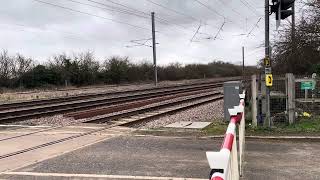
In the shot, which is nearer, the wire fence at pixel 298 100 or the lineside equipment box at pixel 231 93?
the wire fence at pixel 298 100

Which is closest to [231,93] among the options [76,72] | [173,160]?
[173,160]

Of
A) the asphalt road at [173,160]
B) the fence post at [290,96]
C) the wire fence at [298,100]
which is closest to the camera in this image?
the asphalt road at [173,160]

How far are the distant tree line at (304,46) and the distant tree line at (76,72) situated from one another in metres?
26.9

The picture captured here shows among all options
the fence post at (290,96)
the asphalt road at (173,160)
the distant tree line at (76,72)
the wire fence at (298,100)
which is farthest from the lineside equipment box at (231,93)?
the distant tree line at (76,72)

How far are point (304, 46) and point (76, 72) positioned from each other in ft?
179

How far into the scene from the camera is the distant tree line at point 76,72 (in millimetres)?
66812

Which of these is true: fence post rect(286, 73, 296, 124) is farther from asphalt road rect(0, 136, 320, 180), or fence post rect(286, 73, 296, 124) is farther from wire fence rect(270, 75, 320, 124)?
asphalt road rect(0, 136, 320, 180)

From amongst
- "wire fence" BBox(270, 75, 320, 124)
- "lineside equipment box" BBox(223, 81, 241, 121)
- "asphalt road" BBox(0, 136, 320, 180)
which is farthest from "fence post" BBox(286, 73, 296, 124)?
"asphalt road" BBox(0, 136, 320, 180)

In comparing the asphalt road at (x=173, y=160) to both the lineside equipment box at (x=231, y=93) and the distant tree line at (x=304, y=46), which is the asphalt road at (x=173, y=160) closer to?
the lineside equipment box at (x=231, y=93)

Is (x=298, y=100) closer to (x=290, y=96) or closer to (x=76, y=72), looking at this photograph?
(x=290, y=96)

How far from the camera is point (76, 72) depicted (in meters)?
75.1

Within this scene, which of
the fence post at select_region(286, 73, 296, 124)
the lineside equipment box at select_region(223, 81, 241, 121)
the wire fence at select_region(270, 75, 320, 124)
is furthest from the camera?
the lineside equipment box at select_region(223, 81, 241, 121)

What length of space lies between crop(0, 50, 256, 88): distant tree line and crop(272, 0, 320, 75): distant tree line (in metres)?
26.9

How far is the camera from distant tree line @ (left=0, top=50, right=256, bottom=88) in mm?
66812
